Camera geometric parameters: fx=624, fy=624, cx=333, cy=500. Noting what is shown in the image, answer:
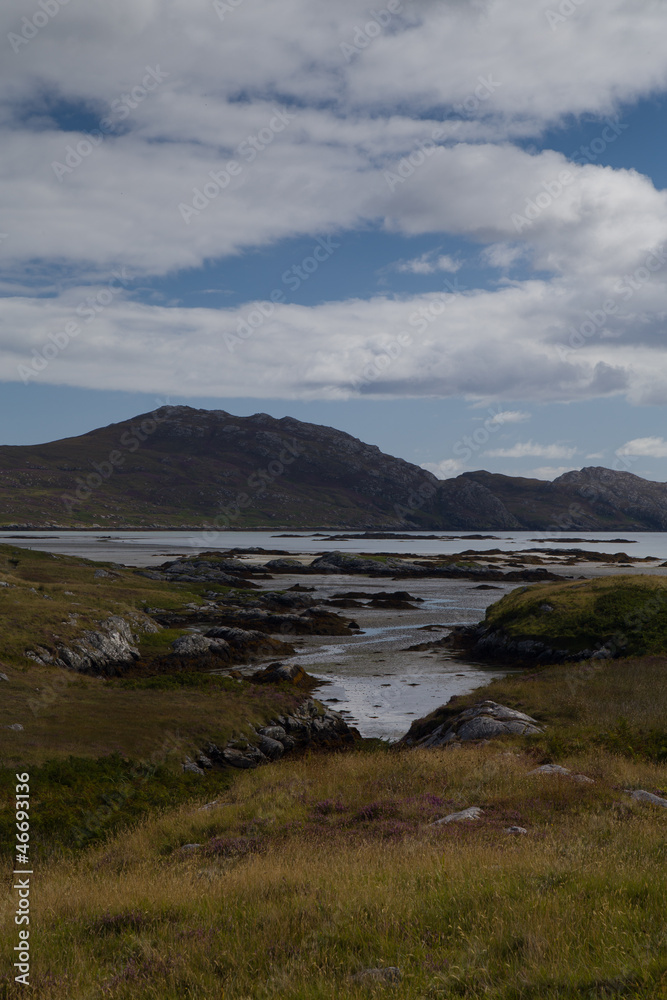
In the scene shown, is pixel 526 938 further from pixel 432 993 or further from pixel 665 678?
pixel 665 678

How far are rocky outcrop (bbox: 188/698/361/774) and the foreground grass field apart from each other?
8.61m

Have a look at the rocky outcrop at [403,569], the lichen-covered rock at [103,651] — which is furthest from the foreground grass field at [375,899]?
the rocky outcrop at [403,569]

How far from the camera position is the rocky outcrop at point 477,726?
67.8ft

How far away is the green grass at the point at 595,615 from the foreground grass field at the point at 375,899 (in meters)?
28.0

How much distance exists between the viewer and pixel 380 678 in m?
38.7

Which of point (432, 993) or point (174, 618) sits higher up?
point (432, 993)

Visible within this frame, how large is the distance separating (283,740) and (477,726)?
856 cm

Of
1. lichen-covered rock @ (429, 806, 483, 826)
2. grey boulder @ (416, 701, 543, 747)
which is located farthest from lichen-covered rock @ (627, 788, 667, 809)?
grey boulder @ (416, 701, 543, 747)

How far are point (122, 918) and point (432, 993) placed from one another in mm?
4318

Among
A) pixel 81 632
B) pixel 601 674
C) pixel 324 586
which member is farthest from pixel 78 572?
pixel 601 674

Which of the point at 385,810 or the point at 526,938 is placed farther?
the point at 385,810

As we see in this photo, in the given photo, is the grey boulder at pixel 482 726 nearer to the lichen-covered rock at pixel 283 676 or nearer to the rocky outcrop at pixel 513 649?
the lichen-covered rock at pixel 283 676

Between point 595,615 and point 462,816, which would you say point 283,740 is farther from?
point 595,615

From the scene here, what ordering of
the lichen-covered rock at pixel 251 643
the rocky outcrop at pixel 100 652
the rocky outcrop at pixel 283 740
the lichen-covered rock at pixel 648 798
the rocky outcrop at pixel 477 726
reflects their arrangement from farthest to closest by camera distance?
the lichen-covered rock at pixel 251 643, the rocky outcrop at pixel 100 652, the rocky outcrop at pixel 283 740, the rocky outcrop at pixel 477 726, the lichen-covered rock at pixel 648 798
